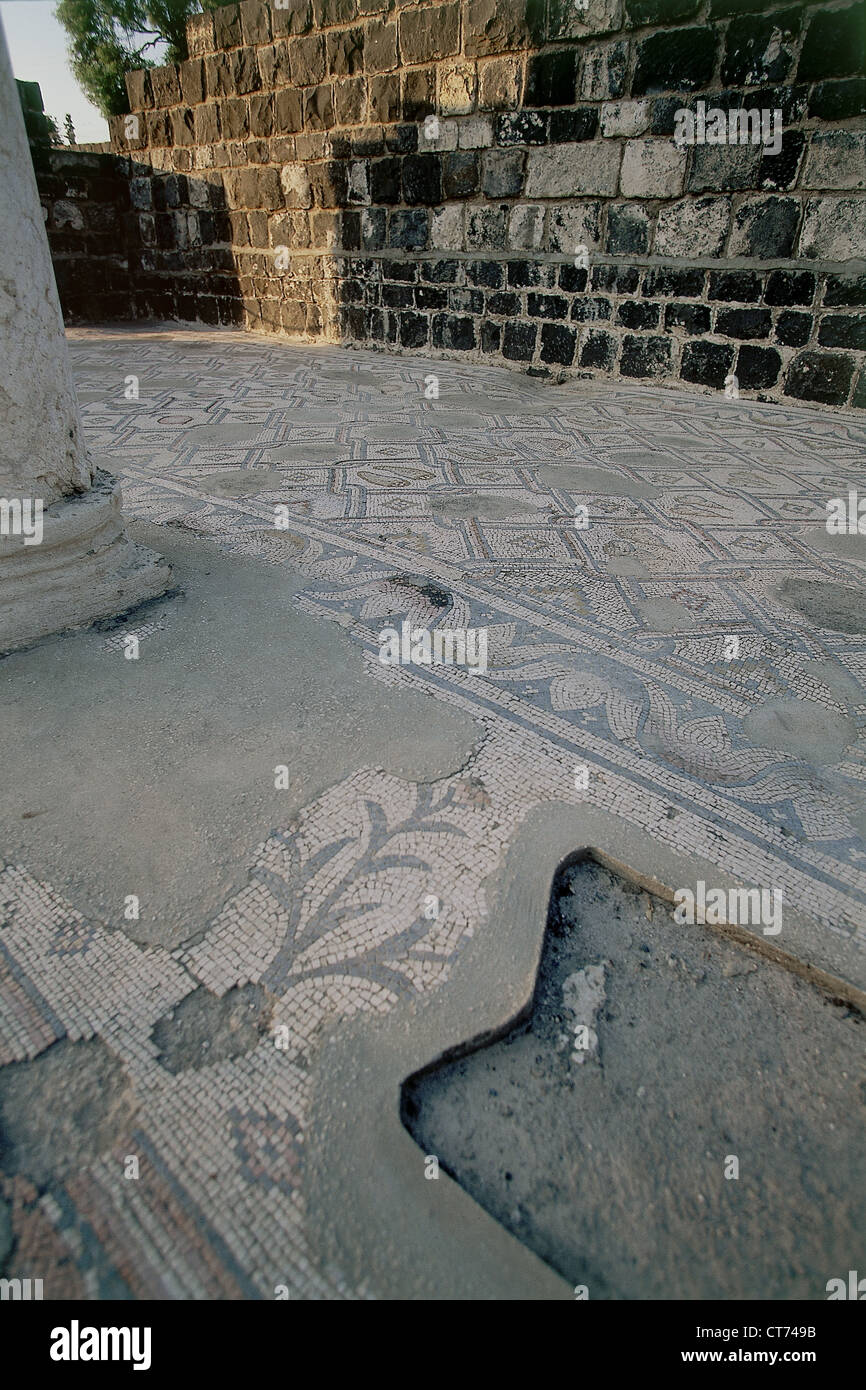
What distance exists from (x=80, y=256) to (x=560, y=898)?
8014 mm

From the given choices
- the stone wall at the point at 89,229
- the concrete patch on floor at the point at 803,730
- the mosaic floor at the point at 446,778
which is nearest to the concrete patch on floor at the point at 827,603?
the mosaic floor at the point at 446,778

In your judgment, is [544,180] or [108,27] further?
[108,27]

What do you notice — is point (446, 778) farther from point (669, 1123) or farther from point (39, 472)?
point (39, 472)

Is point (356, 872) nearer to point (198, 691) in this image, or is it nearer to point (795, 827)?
point (198, 691)

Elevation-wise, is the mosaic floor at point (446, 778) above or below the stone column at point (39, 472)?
below

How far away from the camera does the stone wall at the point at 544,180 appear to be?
340 cm

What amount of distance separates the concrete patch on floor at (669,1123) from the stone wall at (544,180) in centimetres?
371

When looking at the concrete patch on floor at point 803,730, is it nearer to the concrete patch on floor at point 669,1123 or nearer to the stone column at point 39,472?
the concrete patch on floor at point 669,1123

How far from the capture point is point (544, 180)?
423 centimetres

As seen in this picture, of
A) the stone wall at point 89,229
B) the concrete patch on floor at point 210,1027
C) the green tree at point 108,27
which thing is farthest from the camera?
the green tree at point 108,27

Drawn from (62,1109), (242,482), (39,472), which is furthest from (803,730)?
(242,482)

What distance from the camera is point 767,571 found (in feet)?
7.10

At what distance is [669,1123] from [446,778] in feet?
2.04
